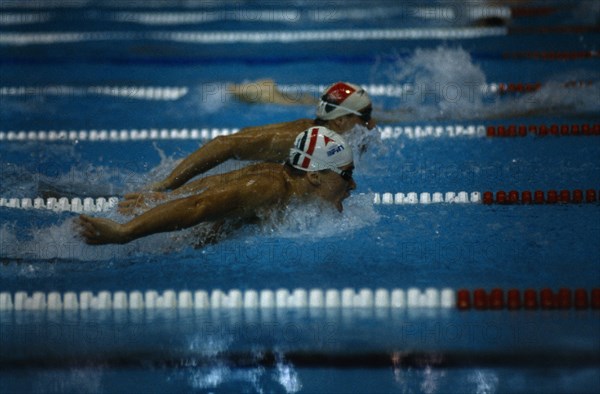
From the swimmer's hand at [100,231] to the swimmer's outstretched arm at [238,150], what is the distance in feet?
2.94

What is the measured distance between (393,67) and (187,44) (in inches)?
80.8

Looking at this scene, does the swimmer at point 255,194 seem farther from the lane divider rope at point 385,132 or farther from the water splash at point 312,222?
the lane divider rope at point 385,132

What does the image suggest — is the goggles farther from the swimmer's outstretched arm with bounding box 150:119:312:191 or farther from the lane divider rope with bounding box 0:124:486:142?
the lane divider rope with bounding box 0:124:486:142

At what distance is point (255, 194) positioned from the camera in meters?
3.97

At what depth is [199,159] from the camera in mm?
4742

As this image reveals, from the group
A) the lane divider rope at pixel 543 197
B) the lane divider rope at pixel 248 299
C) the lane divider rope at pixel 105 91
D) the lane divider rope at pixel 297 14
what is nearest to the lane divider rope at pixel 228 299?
the lane divider rope at pixel 248 299

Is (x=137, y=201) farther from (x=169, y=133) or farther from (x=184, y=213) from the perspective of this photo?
(x=169, y=133)

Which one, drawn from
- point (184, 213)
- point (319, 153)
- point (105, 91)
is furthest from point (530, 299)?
point (105, 91)

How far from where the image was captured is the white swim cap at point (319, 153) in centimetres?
416

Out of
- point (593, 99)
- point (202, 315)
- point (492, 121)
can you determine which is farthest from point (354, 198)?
point (593, 99)

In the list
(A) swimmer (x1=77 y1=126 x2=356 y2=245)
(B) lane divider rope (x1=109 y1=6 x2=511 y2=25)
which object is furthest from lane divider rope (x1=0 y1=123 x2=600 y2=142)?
(B) lane divider rope (x1=109 y1=6 x2=511 y2=25)

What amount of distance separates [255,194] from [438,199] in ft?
4.16

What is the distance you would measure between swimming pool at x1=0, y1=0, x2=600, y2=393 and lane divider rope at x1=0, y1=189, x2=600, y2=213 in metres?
0.01

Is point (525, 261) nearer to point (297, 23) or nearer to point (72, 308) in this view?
point (72, 308)
